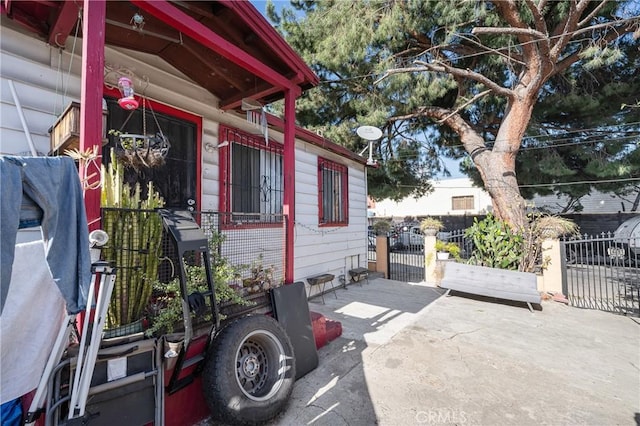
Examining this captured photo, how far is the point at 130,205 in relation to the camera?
76.3 inches

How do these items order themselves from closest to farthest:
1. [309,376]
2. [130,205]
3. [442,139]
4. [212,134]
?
[130,205] < [309,376] < [212,134] < [442,139]

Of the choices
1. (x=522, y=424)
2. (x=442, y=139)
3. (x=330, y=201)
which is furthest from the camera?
(x=442, y=139)

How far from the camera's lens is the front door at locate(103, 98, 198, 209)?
282cm

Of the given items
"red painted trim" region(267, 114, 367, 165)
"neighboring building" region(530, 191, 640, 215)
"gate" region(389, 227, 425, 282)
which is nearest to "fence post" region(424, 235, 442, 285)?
"gate" region(389, 227, 425, 282)

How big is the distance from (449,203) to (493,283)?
20864 millimetres

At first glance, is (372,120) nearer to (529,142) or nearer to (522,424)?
(529,142)

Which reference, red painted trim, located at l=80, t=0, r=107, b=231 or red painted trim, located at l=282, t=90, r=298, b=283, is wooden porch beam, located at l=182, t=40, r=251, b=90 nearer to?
red painted trim, located at l=282, t=90, r=298, b=283

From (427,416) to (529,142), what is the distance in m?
10.4

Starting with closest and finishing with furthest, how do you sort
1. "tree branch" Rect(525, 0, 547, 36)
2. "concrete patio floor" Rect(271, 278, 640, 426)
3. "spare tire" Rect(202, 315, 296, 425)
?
"spare tire" Rect(202, 315, 296, 425) → "concrete patio floor" Rect(271, 278, 640, 426) → "tree branch" Rect(525, 0, 547, 36)

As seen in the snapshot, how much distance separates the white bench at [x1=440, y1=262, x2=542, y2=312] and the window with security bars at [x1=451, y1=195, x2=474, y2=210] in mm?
20286

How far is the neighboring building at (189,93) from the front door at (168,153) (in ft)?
0.04

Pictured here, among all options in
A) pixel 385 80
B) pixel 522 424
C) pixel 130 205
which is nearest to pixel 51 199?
pixel 130 205

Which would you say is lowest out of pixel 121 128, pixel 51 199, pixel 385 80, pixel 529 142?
pixel 51 199

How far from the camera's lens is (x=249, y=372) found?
2.27 metres
